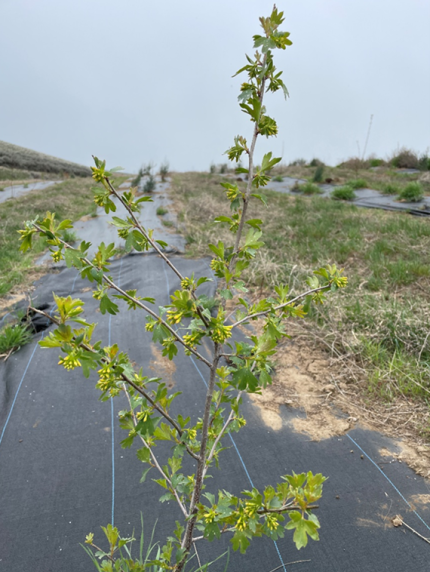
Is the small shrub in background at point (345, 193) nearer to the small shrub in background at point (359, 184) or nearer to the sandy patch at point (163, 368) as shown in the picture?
the small shrub in background at point (359, 184)

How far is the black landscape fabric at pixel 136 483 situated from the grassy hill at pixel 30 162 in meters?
18.7

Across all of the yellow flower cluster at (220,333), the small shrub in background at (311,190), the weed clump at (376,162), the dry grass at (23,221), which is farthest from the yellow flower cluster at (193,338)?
the weed clump at (376,162)

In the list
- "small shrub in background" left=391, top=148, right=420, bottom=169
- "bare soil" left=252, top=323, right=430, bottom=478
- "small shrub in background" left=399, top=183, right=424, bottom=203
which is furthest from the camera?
"small shrub in background" left=391, top=148, right=420, bottom=169

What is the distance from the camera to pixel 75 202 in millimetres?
11133

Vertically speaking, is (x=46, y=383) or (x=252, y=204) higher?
(x=252, y=204)

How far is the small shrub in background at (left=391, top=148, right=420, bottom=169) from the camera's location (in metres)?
15.5

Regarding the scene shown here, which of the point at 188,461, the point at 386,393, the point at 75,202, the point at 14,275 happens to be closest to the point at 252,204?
the point at 75,202

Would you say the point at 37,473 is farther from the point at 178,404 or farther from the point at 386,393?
the point at 386,393

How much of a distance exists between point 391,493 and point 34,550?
2050 millimetres

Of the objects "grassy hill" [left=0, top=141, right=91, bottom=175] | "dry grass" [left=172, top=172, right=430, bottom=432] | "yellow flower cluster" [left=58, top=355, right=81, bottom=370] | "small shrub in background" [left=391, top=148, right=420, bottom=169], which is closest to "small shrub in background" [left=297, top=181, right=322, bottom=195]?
"dry grass" [left=172, top=172, right=430, bottom=432]

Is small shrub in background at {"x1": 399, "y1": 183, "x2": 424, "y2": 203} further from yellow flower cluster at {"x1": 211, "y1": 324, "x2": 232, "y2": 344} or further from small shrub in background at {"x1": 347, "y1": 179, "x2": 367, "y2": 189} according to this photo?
yellow flower cluster at {"x1": 211, "y1": 324, "x2": 232, "y2": 344}

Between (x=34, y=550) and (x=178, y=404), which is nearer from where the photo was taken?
(x=34, y=550)

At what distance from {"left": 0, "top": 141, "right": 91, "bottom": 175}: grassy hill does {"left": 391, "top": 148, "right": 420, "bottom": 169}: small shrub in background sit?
18.8 meters

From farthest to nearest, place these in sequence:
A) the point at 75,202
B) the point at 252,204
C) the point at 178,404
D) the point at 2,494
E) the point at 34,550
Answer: the point at 75,202
the point at 252,204
the point at 178,404
the point at 2,494
the point at 34,550
